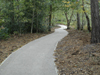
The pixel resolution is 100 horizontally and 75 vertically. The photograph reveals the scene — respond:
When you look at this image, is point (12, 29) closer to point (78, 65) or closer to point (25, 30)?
point (25, 30)

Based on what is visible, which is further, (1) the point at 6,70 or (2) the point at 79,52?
(2) the point at 79,52

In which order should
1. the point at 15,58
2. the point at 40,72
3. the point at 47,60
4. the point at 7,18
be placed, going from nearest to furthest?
the point at 40,72 < the point at 47,60 < the point at 15,58 < the point at 7,18

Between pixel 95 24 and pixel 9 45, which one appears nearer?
pixel 95 24

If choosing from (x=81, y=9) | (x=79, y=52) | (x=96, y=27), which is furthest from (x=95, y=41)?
(x=81, y=9)

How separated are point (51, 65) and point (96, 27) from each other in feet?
15.8

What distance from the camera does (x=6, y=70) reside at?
5.72 meters

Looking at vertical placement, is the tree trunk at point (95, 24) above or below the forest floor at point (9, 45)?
above

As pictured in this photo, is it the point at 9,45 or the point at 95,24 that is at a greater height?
the point at 95,24

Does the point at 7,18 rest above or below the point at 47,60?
above

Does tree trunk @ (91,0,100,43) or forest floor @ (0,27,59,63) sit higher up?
tree trunk @ (91,0,100,43)

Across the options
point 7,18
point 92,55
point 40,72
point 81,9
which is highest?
point 81,9

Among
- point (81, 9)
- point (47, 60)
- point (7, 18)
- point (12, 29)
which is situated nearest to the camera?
point (47, 60)

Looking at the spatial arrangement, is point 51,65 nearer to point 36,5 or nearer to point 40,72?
point 40,72

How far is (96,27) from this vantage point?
8703 millimetres
